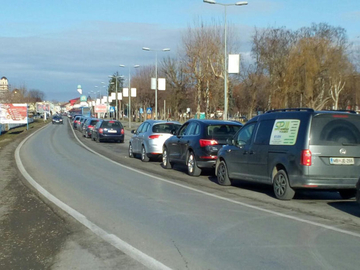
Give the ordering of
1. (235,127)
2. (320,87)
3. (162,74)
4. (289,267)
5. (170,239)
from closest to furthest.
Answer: (289,267)
(170,239)
(235,127)
(320,87)
(162,74)

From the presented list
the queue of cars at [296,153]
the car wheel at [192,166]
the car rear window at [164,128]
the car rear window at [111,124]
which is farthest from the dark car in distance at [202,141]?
the car rear window at [111,124]

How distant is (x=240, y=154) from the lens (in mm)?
12672

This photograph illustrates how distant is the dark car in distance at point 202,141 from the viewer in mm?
15016

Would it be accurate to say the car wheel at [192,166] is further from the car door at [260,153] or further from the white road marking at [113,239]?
the white road marking at [113,239]

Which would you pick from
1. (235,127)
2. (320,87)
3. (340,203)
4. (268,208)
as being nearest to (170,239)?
(268,208)

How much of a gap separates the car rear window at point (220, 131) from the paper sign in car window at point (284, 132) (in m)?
3.93

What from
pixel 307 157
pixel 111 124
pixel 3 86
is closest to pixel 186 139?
pixel 307 157

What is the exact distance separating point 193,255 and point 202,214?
283 centimetres

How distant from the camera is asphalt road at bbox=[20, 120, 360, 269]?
641 cm

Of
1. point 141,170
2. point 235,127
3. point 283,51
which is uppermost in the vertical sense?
point 283,51

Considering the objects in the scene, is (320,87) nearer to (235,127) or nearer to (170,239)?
(235,127)

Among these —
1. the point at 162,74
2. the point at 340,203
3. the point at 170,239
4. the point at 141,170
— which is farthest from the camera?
the point at 162,74

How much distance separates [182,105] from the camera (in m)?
75.2

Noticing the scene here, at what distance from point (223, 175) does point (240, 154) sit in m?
1.14
